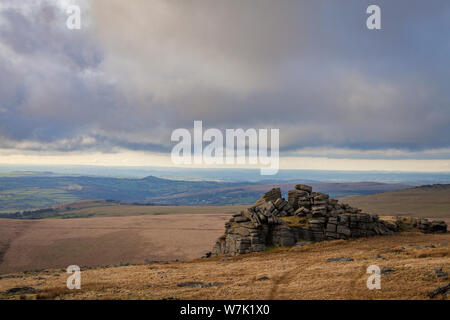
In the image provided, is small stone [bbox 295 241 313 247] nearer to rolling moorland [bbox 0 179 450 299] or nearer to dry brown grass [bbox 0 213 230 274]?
rolling moorland [bbox 0 179 450 299]

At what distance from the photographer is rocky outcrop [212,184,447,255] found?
44.8 metres

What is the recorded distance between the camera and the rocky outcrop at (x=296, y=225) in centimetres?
4475

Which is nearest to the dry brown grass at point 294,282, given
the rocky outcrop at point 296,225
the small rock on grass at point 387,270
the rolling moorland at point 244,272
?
the rolling moorland at point 244,272

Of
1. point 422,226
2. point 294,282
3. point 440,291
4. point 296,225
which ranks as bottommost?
point 422,226

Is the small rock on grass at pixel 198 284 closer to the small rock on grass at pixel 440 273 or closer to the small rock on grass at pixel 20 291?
the small rock on grass at pixel 20 291

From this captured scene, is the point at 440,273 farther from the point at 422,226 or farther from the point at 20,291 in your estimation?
the point at 422,226

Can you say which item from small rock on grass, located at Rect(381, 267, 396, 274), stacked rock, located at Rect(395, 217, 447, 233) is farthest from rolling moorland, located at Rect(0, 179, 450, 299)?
stacked rock, located at Rect(395, 217, 447, 233)

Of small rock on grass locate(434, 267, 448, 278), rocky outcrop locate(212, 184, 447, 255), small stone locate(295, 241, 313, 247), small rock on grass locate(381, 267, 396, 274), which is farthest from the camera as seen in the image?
rocky outcrop locate(212, 184, 447, 255)

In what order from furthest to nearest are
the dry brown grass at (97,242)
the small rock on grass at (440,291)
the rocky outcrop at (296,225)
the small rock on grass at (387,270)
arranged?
the dry brown grass at (97,242) < the rocky outcrop at (296,225) < the small rock on grass at (387,270) < the small rock on grass at (440,291)

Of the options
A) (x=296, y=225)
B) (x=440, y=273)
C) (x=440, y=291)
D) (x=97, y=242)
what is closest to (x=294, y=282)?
(x=440, y=291)

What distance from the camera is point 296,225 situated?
151 feet
